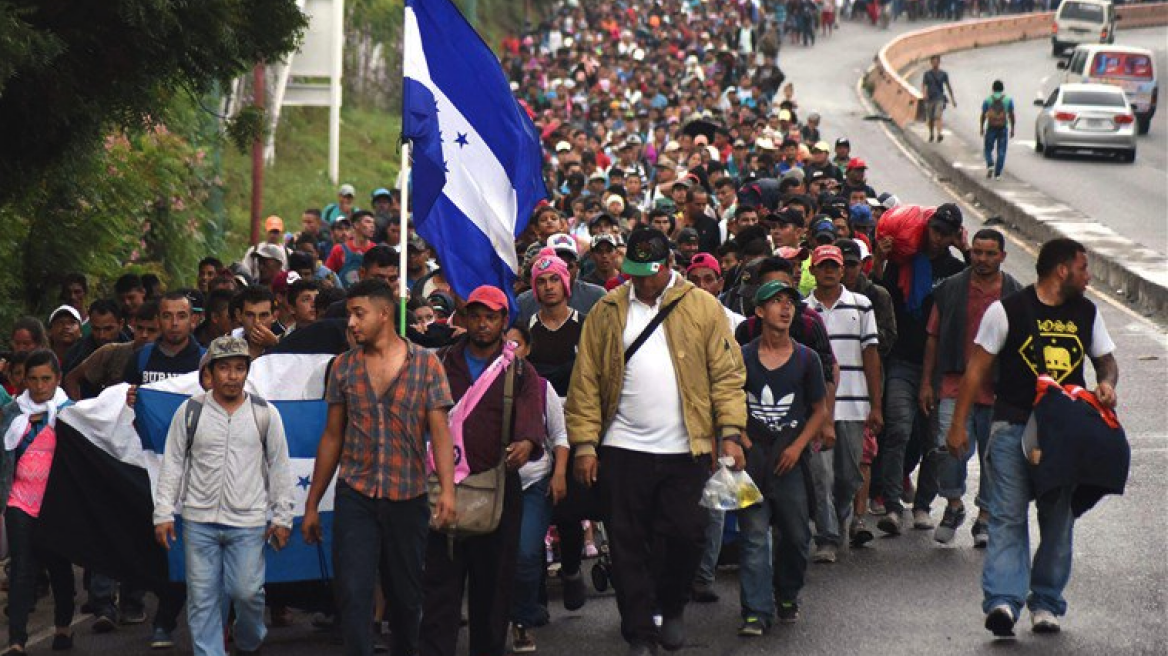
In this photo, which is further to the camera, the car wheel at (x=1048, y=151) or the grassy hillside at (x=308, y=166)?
the car wheel at (x=1048, y=151)

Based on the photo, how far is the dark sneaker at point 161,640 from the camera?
10047 millimetres

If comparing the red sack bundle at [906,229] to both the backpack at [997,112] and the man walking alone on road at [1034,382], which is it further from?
the backpack at [997,112]

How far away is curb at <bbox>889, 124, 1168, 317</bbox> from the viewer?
909 inches

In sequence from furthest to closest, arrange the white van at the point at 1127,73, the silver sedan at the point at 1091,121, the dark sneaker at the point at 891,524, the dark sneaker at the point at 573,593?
the white van at the point at 1127,73 < the silver sedan at the point at 1091,121 < the dark sneaker at the point at 891,524 < the dark sneaker at the point at 573,593

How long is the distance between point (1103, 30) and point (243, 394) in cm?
5658

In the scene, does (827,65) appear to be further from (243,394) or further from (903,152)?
(243,394)

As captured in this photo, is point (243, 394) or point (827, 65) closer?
point (243, 394)

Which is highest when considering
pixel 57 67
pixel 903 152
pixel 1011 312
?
pixel 57 67

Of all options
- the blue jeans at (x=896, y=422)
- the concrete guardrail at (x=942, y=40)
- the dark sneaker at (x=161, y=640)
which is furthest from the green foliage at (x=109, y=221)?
the concrete guardrail at (x=942, y=40)

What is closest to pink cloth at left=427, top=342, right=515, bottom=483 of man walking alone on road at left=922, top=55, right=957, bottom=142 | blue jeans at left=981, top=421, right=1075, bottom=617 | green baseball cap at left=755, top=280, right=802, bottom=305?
green baseball cap at left=755, top=280, right=802, bottom=305

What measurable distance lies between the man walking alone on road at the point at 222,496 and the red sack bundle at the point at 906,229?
4.88 meters

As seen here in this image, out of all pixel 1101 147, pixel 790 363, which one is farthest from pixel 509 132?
pixel 1101 147

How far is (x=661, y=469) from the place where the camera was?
9438 mm

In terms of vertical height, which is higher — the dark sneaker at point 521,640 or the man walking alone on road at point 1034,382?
the man walking alone on road at point 1034,382
